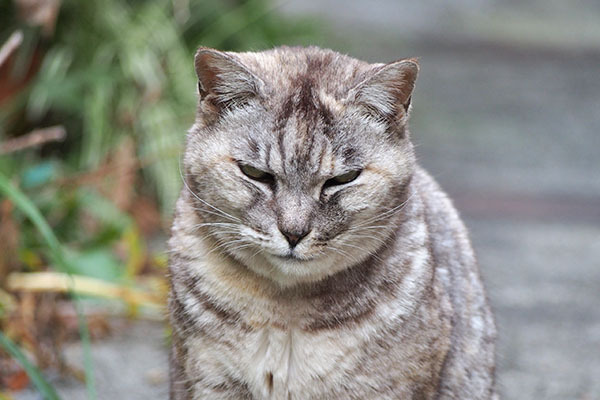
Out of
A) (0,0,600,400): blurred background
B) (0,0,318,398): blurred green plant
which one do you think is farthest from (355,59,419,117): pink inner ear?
(0,0,318,398): blurred green plant

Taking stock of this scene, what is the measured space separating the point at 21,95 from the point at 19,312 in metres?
1.87

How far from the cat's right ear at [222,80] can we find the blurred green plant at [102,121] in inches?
66.5

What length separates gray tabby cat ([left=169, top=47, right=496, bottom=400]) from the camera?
2.70 meters

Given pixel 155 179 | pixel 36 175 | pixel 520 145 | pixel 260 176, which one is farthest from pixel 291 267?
pixel 520 145

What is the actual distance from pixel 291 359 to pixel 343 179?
541mm

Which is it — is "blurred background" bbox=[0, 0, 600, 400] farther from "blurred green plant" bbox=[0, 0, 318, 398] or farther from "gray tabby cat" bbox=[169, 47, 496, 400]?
"gray tabby cat" bbox=[169, 47, 496, 400]

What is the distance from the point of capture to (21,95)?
5.57 meters

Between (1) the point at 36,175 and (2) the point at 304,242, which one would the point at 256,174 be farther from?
(1) the point at 36,175

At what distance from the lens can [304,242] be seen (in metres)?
2.65

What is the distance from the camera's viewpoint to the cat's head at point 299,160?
2.68 m

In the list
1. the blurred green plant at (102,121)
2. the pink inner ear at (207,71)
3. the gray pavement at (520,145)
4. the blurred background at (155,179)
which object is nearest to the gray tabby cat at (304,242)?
the pink inner ear at (207,71)

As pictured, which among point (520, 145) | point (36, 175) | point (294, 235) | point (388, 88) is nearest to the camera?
point (294, 235)

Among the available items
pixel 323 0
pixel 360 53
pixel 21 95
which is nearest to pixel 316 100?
pixel 21 95

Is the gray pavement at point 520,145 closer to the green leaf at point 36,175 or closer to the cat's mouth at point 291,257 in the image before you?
the cat's mouth at point 291,257
